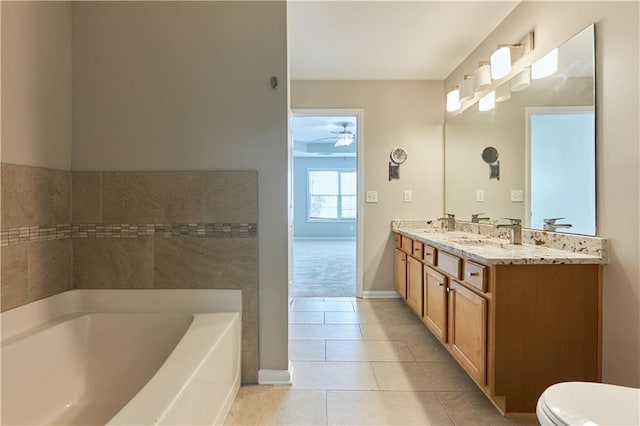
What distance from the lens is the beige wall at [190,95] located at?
1.90 m

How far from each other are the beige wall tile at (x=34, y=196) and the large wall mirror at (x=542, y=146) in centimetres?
277

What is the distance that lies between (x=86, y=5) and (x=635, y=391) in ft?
9.88

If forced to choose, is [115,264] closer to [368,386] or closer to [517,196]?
[368,386]

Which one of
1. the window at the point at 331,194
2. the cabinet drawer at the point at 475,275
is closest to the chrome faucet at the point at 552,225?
the cabinet drawer at the point at 475,275

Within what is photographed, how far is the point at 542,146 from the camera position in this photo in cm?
203

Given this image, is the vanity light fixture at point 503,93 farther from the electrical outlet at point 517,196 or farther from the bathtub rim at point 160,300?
the bathtub rim at point 160,300

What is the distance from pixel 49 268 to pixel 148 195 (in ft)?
2.00

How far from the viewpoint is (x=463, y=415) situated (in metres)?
1.65

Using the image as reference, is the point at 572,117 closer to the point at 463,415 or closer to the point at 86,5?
the point at 463,415

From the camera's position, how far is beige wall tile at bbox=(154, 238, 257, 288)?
1917 millimetres

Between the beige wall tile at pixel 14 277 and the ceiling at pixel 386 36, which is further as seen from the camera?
the ceiling at pixel 386 36

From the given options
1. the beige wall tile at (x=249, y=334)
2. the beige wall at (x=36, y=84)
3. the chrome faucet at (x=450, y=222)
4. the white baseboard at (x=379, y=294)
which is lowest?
the white baseboard at (x=379, y=294)

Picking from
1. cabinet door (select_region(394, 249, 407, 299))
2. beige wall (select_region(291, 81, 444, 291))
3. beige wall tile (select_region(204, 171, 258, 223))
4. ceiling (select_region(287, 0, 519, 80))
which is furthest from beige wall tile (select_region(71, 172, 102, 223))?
cabinet door (select_region(394, 249, 407, 299))

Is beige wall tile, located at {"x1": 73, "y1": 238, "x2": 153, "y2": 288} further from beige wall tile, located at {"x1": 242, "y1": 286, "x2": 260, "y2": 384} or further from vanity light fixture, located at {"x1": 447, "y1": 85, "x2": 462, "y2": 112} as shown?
vanity light fixture, located at {"x1": 447, "y1": 85, "x2": 462, "y2": 112}
